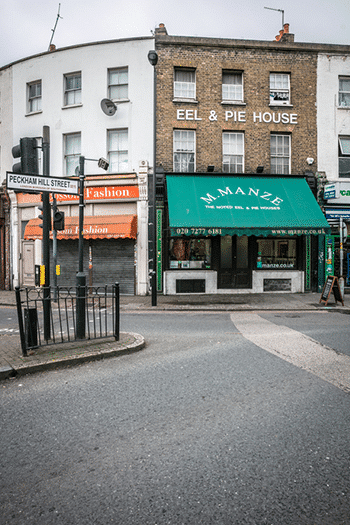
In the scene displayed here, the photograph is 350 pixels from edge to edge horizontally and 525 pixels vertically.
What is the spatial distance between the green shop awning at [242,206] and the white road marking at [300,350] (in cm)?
538

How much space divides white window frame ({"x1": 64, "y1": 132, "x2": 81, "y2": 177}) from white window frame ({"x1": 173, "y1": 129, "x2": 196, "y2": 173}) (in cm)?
483

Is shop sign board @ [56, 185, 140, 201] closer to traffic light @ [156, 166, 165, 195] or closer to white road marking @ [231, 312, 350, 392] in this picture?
traffic light @ [156, 166, 165, 195]

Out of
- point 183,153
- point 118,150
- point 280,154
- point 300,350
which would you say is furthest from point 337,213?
point 300,350

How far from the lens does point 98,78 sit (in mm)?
16500

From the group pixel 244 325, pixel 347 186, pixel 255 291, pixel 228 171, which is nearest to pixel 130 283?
pixel 255 291

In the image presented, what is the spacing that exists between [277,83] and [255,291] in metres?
9.94

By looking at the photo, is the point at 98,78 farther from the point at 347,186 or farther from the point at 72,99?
the point at 347,186

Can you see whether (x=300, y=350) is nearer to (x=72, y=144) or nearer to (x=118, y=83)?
(x=72, y=144)

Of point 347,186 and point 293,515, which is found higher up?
point 347,186

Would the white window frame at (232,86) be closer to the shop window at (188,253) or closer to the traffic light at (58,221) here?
the shop window at (188,253)

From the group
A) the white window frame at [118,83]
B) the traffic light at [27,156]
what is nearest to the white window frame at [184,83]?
the white window frame at [118,83]

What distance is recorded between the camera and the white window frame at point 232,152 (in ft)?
53.4

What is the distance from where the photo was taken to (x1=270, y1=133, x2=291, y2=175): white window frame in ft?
54.0

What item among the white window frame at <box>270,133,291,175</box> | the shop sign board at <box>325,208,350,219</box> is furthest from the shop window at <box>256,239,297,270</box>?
the white window frame at <box>270,133,291,175</box>
